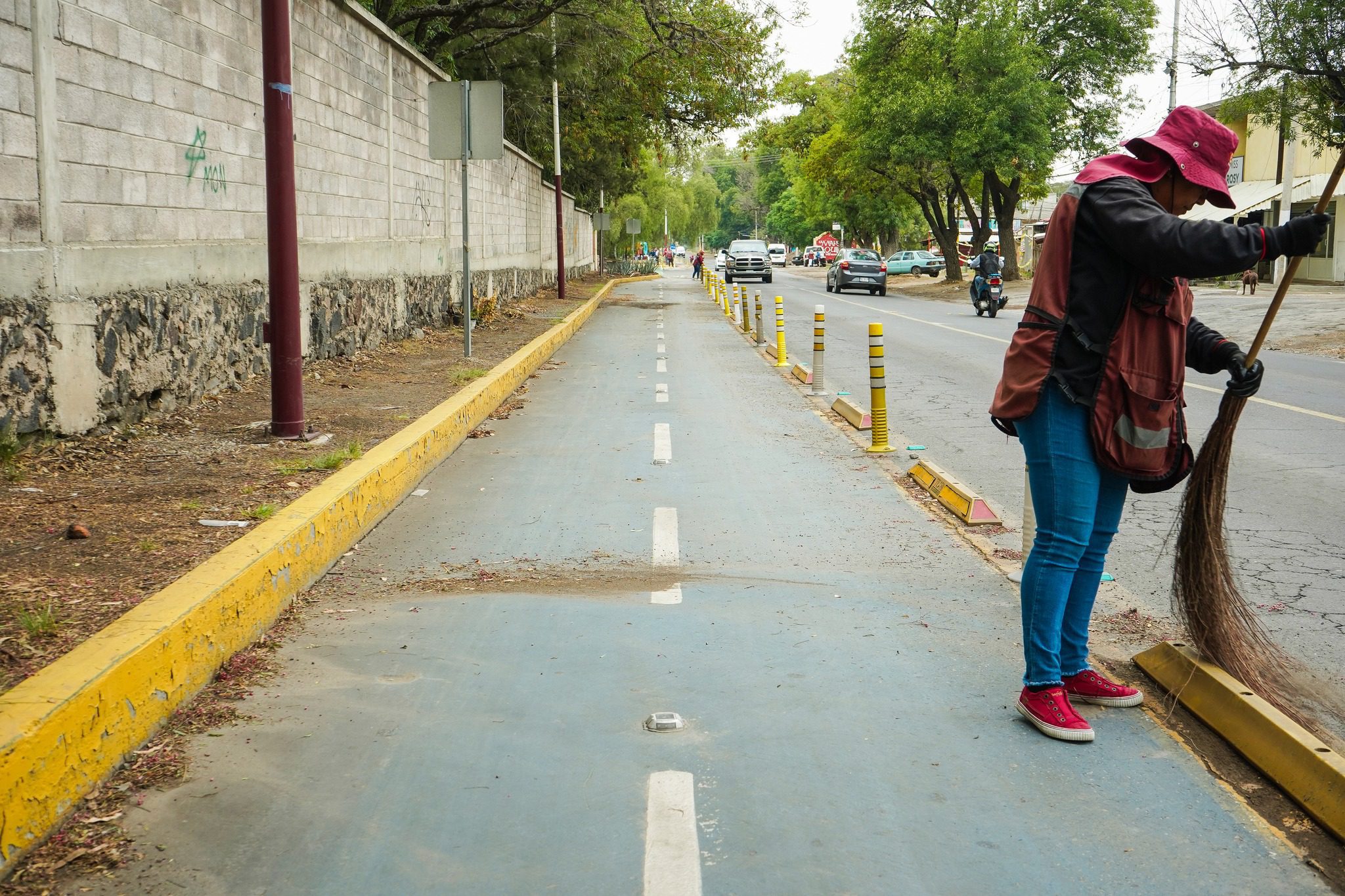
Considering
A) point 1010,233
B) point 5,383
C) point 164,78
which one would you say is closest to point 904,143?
point 1010,233

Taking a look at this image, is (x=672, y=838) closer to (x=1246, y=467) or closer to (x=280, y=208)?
(x=280, y=208)

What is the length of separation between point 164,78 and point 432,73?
10.7 m

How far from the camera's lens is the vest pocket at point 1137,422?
152 inches

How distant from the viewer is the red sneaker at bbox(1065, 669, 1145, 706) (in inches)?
169

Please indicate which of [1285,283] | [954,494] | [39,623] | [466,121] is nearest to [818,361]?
[466,121]

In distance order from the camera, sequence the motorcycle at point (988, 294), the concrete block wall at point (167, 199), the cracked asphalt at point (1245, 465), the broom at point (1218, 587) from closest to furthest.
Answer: the broom at point (1218, 587), the cracked asphalt at point (1245, 465), the concrete block wall at point (167, 199), the motorcycle at point (988, 294)

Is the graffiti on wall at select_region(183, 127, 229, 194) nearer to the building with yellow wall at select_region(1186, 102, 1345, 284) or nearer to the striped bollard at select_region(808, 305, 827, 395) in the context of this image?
the striped bollard at select_region(808, 305, 827, 395)

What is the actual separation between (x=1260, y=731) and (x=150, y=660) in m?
3.48

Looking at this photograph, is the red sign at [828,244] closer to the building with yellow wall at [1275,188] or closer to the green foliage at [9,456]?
the building with yellow wall at [1275,188]

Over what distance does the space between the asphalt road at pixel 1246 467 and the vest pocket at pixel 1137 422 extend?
784 mm

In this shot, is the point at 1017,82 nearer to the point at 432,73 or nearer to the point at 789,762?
the point at 432,73

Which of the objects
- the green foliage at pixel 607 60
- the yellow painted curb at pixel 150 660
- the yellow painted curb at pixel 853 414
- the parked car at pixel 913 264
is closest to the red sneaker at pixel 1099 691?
the yellow painted curb at pixel 150 660

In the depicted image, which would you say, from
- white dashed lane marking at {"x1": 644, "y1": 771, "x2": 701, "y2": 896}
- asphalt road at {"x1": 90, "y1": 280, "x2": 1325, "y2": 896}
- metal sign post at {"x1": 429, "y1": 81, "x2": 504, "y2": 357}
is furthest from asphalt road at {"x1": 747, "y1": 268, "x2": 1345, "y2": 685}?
metal sign post at {"x1": 429, "y1": 81, "x2": 504, "y2": 357}

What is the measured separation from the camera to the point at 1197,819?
3.47 m
